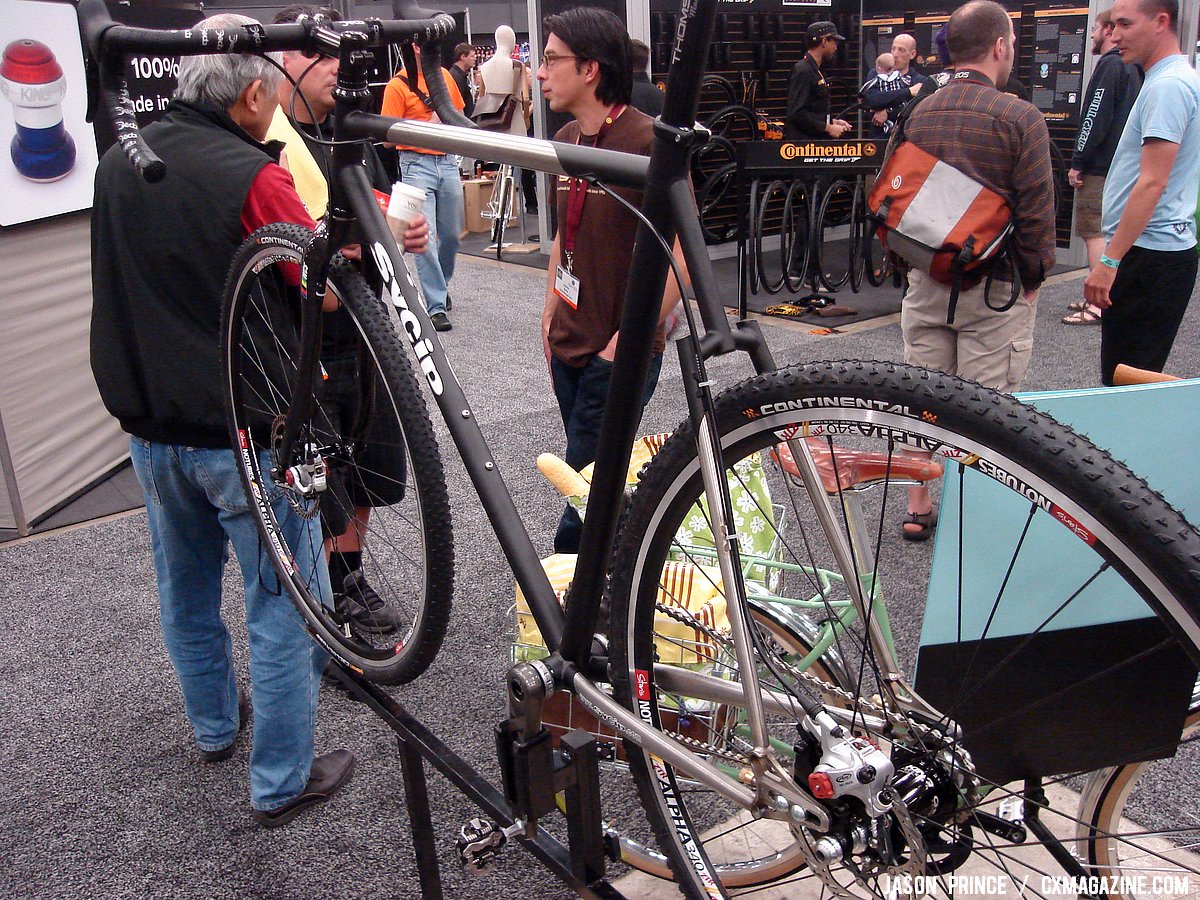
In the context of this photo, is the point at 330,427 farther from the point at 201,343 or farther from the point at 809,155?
the point at 809,155

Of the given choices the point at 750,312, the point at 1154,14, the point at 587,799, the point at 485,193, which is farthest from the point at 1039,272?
the point at 485,193

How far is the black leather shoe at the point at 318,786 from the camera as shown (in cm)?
229

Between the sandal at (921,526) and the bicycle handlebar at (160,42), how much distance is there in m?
2.53

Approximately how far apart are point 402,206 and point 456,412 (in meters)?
0.46

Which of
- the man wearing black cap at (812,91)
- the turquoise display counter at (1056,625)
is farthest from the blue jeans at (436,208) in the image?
the turquoise display counter at (1056,625)

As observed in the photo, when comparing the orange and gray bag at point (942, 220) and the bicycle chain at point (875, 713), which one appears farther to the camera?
the orange and gray bag at point (942, 220)

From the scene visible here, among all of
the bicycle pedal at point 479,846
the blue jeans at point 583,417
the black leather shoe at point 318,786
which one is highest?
the blue jeans at point 583,417

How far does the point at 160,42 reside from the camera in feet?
4.84

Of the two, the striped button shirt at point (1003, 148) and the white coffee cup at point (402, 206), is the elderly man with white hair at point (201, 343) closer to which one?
the white coffee cup at point (402, 206)

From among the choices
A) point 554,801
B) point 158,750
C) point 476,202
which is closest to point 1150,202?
point 554,801

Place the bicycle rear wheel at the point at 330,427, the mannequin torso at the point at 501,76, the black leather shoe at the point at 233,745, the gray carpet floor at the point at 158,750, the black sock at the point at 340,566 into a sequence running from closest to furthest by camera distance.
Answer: the bicycle rear wheel at the point at 330,427 → the gray carpet floor at the point at 158,750 → the black leather shoe at the point at 233,745 → the black sock at the point at 340,566 → the mannequin torso at the point at 501,76

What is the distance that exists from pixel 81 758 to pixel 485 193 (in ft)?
28.9

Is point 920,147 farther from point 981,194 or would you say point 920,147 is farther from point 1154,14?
point 1154,14

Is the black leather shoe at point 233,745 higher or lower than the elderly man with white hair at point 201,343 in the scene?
lower
